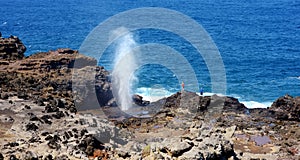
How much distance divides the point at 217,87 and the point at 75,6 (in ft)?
412

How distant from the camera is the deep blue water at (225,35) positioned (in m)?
86.3

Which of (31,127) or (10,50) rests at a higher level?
(10,50)

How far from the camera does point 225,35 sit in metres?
126

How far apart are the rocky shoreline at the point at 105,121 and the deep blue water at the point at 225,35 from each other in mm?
24866

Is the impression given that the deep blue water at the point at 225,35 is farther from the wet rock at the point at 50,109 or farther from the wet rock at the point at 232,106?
the wet rock at the point at 50,109

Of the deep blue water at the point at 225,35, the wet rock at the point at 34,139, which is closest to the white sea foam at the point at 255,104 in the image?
the deep blue water at the point at 225,35

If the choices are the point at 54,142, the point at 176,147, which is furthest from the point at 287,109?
the point at 176,147

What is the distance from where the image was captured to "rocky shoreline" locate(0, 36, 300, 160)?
101 ft

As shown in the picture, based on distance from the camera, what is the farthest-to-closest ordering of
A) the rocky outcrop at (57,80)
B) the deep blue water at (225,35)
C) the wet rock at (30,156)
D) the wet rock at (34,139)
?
the deep blue water at (225,35)
the rocky outcrop at (57,80)
the wet rock at (34,139)
the wet rock at (30,156)

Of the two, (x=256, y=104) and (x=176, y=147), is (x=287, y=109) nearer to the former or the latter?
(x=256, y=104)

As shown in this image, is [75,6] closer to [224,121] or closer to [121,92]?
[121,92]

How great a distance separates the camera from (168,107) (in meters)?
55.6

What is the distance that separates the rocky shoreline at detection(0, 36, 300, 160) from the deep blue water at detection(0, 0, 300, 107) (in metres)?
24.9

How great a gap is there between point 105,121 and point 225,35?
293 ft
